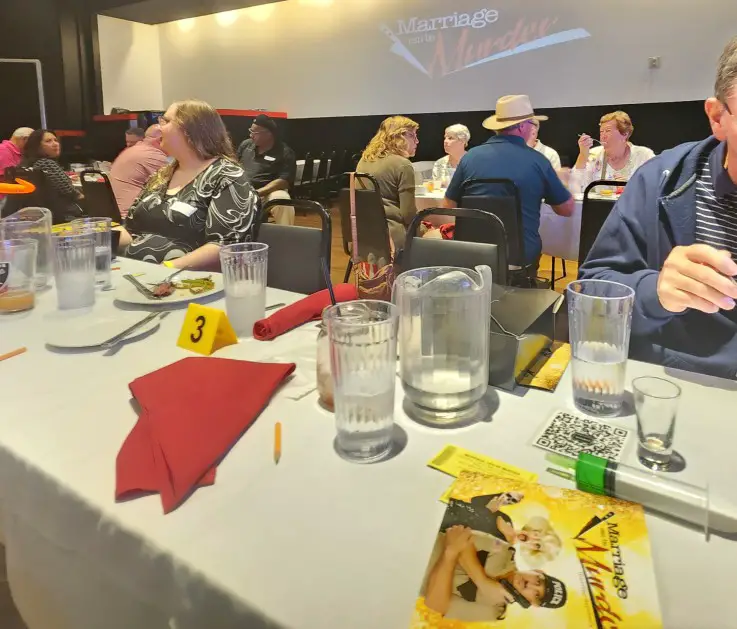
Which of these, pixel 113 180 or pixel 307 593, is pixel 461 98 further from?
pixel 307 593

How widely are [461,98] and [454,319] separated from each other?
7.24 meters

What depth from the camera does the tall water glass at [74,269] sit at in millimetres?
1389

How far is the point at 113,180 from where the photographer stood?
419 centimetres

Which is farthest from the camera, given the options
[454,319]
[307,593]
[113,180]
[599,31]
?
[599,31]

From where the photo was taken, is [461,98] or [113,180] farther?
[461,98]

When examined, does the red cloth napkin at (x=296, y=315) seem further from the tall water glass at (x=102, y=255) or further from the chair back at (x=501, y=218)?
the chair back at (x=501, y=218)

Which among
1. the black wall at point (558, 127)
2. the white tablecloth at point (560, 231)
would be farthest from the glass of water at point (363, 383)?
the black wall at point (558, 127)

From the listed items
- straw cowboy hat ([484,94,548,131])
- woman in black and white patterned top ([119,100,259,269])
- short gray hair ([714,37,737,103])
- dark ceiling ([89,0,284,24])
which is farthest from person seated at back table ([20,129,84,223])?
dark ceiling ([89,0,284,24])

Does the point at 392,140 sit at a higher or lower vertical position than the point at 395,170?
higher

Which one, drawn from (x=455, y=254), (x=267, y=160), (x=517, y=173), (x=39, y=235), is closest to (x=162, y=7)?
(x=267, y=160)

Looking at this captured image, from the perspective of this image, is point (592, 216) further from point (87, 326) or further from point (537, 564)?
point (537, 564)

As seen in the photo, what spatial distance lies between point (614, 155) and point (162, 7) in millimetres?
8091

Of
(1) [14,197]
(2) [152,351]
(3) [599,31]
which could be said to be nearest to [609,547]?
(2) [152,351]

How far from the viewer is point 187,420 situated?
840 mm
